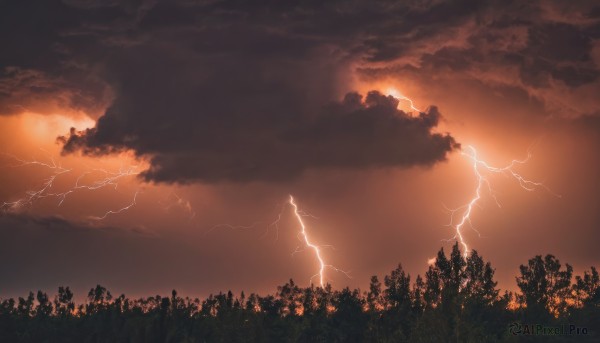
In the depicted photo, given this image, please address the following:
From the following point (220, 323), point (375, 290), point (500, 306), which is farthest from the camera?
point (375, 290)

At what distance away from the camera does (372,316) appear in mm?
98125

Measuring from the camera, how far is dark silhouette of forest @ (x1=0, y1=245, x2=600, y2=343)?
81438mm

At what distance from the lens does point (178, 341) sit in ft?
337

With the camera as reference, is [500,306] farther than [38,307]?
No

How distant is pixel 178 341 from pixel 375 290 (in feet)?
101

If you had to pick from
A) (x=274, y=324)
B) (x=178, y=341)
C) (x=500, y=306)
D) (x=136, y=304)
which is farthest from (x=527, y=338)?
(x=136, y=304)

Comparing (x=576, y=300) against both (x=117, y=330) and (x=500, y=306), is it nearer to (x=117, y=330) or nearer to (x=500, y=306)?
(x=500, y=306)


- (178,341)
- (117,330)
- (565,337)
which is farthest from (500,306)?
(117,330)

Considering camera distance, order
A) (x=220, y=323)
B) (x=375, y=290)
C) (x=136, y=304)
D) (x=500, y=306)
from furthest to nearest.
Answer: (x=136, y=304) → (x=375, y=290) → (x=220, y=323) → (x=500, y=306)

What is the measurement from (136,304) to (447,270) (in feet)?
240

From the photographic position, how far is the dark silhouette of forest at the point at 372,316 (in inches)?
3206

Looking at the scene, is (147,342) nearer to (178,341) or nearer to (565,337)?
(178,341)

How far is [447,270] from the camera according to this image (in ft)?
325

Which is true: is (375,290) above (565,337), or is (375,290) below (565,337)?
above
